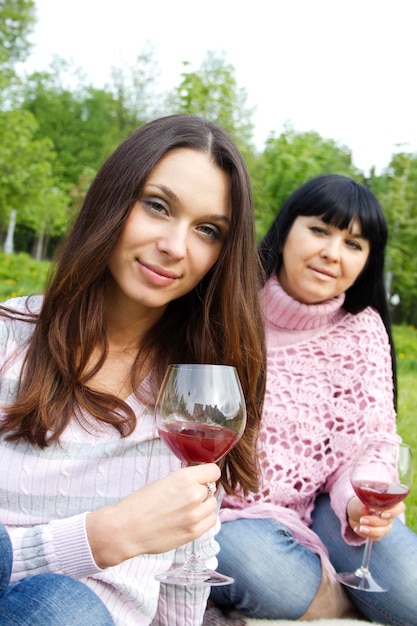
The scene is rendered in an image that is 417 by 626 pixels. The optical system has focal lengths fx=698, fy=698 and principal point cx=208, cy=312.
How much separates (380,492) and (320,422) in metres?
0.69

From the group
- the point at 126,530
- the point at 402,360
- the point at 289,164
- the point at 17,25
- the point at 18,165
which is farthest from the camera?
the point at 17,25

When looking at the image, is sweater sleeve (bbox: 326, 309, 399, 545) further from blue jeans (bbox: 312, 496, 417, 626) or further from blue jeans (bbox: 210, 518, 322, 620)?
blue jeans (bbox: 210, 518, 322, 620)

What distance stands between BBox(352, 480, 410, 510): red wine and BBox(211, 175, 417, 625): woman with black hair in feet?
0.37

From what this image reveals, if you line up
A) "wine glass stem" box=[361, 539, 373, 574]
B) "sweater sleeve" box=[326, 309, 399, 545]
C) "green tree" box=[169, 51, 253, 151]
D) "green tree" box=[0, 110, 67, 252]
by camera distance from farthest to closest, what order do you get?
"green tree" box=[0, 110, 67, 252]
"green tree" box=[169, 51, 253, 151]
"sweater sleeve" box=[326, 309, 399, 545]
"wine glass stem" box=[361, 539, 373, 574]

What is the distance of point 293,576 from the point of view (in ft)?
9.79

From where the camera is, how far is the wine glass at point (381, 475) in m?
2.70

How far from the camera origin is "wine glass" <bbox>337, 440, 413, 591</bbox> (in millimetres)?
2697

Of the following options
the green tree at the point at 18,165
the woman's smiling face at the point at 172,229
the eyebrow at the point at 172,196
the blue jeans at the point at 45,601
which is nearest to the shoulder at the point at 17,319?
the woman's smiling face at the point at 172,229

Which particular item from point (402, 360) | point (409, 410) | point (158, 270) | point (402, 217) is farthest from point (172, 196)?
point (402, 217)

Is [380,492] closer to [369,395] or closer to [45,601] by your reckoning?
[369,395]

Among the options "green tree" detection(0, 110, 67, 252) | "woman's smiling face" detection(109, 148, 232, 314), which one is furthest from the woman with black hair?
"green tree" detection(0, 110, 67, 252)

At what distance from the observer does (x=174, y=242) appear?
2.16 m

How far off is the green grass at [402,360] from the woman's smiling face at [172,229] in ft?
1.95

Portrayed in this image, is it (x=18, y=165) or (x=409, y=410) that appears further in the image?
(x=18, y=165)
